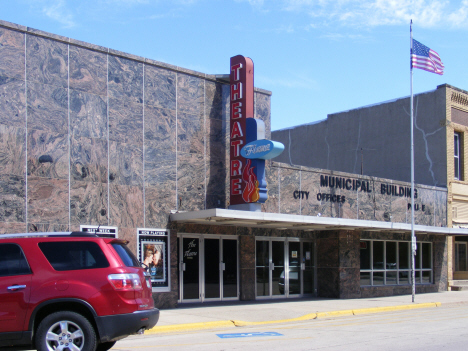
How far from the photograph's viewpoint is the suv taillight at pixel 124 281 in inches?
306

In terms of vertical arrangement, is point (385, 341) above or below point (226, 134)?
below

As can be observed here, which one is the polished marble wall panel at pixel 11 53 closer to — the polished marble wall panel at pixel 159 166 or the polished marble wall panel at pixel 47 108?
the polished marble wall panel at pixel 47 108

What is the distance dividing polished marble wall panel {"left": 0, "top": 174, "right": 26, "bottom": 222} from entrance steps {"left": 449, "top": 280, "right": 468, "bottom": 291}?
21.5 metres

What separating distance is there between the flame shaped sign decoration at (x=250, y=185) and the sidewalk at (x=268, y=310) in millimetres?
3432

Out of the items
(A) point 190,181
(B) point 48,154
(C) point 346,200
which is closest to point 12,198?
(B) point 48,154

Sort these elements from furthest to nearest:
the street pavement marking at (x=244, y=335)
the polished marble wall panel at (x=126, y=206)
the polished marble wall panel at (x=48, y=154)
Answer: the polished marble wall panel at (x=126, y=206), the polished marble wall panel at (x=48, y=154), the street pavement marking at (x=244, y=335)

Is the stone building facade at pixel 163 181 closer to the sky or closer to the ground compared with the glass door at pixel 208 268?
closer to the sky

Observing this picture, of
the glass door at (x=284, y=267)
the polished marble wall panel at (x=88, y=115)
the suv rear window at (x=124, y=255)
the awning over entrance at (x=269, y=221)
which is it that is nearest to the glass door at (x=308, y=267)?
the glass door at (x=284, y=267)

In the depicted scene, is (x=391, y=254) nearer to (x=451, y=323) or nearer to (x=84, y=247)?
(x=451, y=323)

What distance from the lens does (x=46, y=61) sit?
15281 millimetres

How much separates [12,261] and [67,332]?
128 cm

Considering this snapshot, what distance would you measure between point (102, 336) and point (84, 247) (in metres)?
1.29

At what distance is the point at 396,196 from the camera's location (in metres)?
25.3

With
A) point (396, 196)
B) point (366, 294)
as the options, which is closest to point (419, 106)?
point (396, 196)
